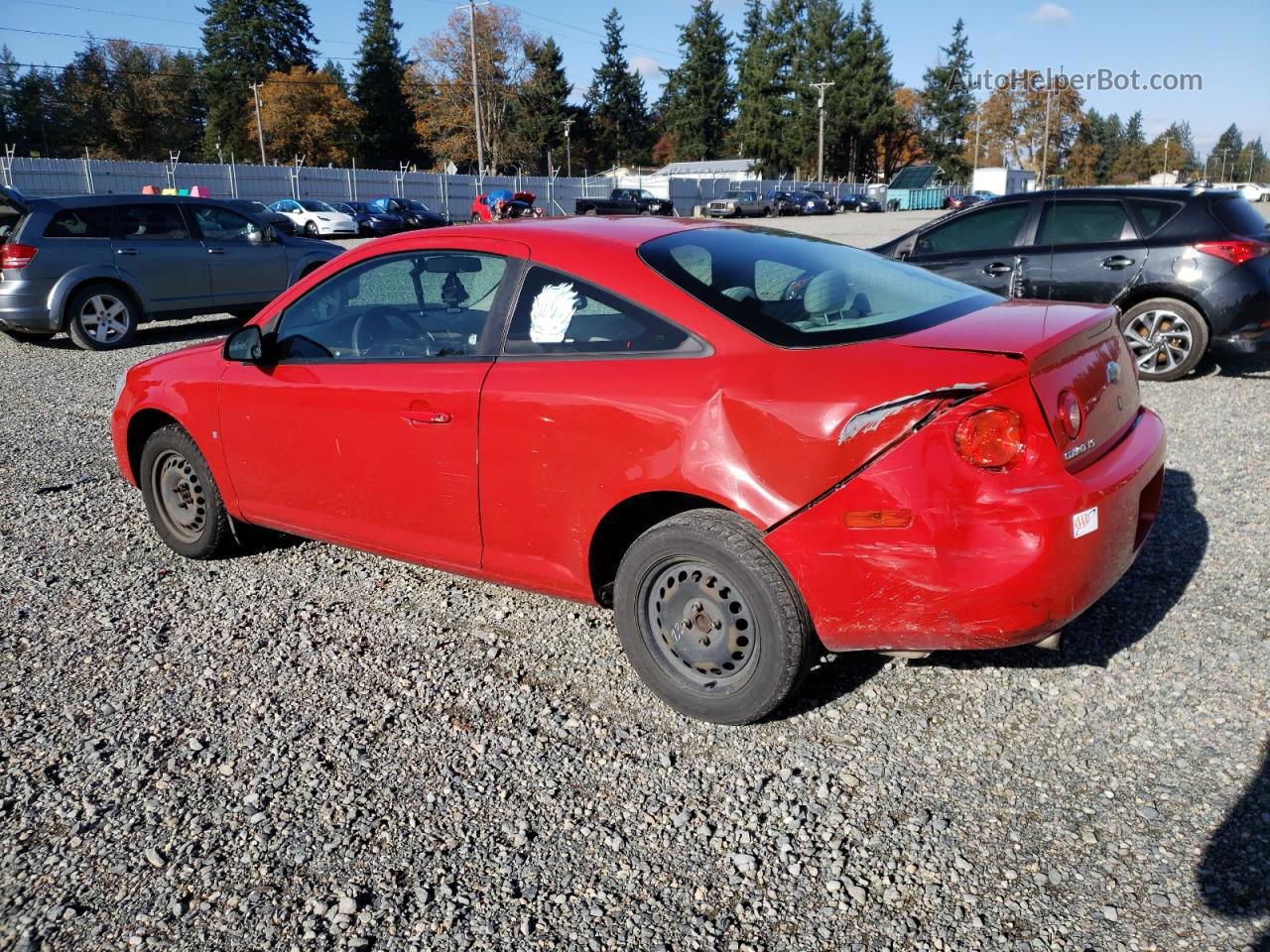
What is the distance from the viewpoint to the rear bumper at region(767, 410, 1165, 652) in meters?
2.72

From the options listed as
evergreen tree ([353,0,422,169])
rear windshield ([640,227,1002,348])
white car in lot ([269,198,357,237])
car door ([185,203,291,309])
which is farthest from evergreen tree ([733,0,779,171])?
rear windshield ([640,227,1002,348])

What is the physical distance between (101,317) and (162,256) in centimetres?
99

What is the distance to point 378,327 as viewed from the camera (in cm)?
409

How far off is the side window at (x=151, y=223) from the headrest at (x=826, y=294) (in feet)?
34.4

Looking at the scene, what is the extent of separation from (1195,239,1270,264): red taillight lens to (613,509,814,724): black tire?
6.58 m

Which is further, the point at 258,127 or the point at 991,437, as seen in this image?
the point at 258,127

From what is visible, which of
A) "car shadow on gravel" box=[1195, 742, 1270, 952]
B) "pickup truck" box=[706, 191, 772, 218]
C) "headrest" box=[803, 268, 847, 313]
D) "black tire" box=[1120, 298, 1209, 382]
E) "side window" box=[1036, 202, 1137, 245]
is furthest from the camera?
"pickup truck" box=[706, 191, 772, 218]

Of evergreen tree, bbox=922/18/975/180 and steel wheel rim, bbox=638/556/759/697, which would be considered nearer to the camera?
Answer: steel wheel rim, bbox=638/556/759/697

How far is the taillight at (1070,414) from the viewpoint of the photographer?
9.39 ft

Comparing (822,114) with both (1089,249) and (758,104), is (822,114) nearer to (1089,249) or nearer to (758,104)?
(758,104)

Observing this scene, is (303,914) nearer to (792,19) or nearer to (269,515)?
(269,515)

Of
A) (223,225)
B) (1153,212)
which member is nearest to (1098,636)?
(1153,212)

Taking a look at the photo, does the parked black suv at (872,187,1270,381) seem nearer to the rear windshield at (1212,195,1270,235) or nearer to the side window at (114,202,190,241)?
the rear windshield at (1212,195,1270,235)

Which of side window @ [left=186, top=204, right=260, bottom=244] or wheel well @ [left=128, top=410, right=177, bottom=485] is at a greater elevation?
side window @ [left=186, top=204, right=260, bottom=244]
